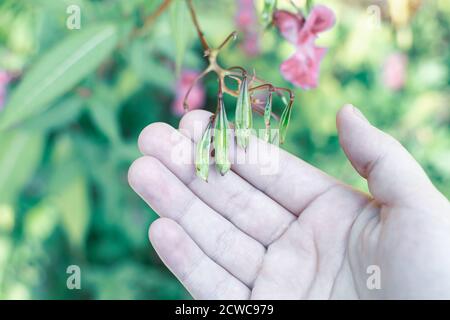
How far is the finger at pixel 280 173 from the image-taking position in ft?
2.85

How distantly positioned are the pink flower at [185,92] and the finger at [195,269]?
0.54 m

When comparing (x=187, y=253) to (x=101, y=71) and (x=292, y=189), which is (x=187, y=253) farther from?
(x=101, y=71)

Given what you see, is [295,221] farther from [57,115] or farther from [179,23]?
[57,115]

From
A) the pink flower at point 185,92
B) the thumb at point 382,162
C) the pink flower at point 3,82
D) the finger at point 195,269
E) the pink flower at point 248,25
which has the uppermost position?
the pink flower at point 248,25

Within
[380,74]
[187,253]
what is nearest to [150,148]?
[187,253]

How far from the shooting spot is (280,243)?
2.82 ft

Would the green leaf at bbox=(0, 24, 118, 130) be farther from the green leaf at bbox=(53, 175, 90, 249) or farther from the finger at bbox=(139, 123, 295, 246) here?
the green leaf at bbox=(53, 175, 90, 249)

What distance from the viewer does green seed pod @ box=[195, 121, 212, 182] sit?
0.79 meters

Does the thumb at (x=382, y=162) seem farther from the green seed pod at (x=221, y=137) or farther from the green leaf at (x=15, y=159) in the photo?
the green leaf at (x=15, y=159)

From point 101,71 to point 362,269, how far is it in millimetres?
727

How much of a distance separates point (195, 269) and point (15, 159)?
1.65ft

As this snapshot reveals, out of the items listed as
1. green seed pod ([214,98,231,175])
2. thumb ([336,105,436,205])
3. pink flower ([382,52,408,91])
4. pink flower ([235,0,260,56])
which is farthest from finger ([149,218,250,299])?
pink flower ([382,52,408,91])

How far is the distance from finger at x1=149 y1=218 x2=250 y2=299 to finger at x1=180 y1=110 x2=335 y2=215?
0.15m

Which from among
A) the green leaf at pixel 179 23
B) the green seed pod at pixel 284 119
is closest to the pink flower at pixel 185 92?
the green leaf at pixel 179 23
